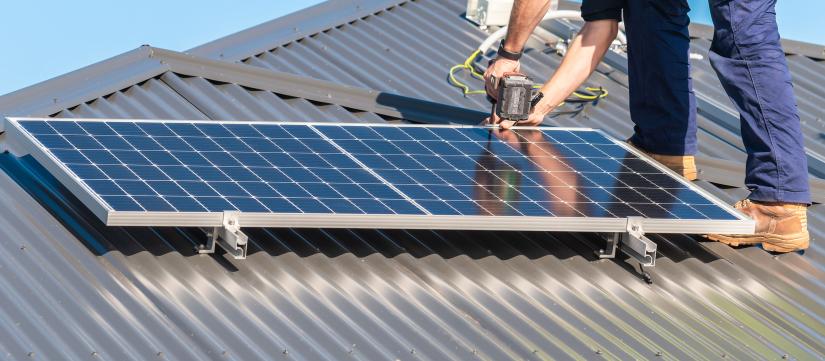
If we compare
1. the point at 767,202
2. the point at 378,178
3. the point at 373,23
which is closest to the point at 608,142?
the point at 767,202

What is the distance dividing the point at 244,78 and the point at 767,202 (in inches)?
152

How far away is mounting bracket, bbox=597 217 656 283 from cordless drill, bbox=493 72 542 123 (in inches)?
52.0

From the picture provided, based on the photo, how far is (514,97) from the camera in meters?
9.46

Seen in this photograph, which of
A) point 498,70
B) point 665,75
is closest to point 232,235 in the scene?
point 498,70

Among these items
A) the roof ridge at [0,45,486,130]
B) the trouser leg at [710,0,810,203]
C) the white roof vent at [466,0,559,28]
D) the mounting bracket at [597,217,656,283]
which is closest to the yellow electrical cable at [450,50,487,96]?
the white roof vent at [466,0,559,28]

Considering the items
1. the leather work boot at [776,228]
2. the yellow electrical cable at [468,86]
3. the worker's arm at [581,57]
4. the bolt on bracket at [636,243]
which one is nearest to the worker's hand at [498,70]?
the worker's arm at [581,57]

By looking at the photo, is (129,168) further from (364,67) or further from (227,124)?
(364,67)

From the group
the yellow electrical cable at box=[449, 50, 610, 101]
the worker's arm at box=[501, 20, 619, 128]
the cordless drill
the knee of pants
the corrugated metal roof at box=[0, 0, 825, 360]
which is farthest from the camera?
the yellow electrical cable at box=[449, 50, 610, 101]

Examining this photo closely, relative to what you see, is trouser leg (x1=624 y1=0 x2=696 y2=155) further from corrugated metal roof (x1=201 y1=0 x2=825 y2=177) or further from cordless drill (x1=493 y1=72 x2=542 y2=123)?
corrugated metal roof (x1=201 y1=0 x2=825 y2=177)

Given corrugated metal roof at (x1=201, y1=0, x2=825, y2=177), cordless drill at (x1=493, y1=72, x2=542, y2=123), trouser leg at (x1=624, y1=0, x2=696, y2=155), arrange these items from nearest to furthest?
cordless drill at (x1=493, y1=72, x2=542, y2=123)
trouser leg at (x1=624, y1=0, x2=696, y2=155)
corrugated metal roof at (x1=201, y1=0, x2=825, y2=177)

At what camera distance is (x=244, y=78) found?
35.6 ft

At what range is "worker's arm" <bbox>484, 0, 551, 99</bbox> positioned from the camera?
9602 mm

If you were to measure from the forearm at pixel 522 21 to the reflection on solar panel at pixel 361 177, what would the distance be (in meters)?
0.56

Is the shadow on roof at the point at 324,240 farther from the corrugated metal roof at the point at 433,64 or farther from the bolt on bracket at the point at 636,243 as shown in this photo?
the corrugated metal roof at the point at 433,64
